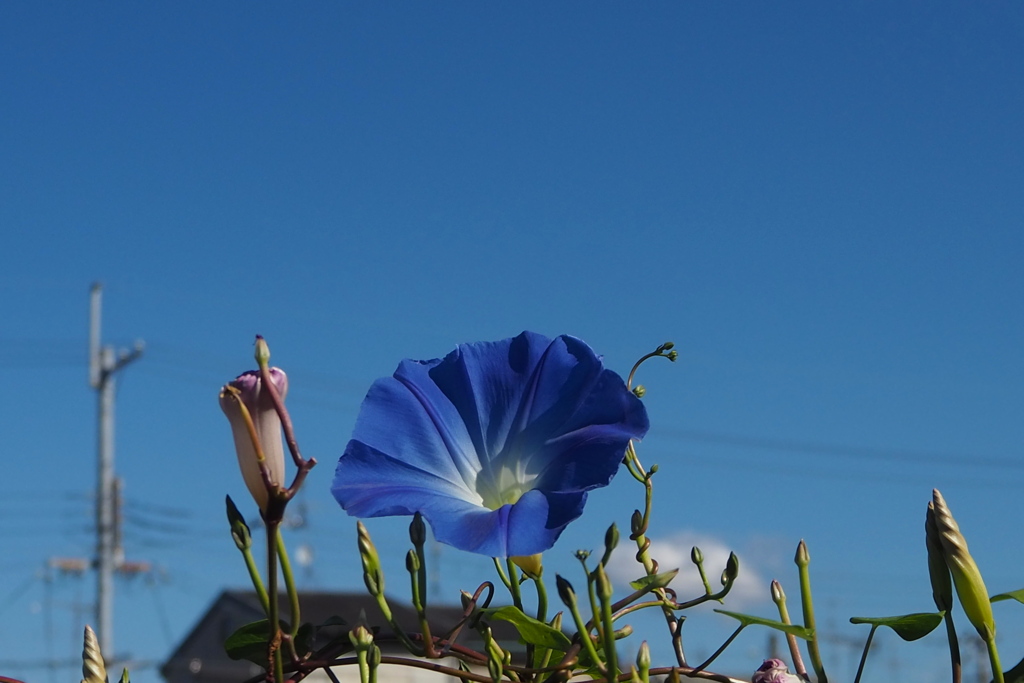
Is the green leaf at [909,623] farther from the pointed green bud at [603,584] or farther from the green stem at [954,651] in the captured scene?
the pointed green bud at [603,584]

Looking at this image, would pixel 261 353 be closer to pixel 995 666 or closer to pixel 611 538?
pixel 611 538

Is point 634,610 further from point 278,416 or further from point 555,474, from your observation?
point 278,416

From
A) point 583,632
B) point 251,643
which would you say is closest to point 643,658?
point 583,632

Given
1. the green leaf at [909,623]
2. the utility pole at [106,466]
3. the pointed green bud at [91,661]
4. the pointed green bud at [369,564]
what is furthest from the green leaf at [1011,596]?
the utility pole at [106,466]

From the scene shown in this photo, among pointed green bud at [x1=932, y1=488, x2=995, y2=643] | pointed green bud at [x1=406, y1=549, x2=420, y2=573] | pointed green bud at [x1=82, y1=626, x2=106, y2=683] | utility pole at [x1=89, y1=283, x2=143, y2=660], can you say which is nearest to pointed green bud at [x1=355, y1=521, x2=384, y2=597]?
pointed green bud at [x1=406, y1=549, x2=420, y2=573]

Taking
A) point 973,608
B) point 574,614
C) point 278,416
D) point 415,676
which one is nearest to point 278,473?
point 278,416

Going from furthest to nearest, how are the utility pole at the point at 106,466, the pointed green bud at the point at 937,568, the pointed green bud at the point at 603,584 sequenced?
the utility pole at the point at 106,466 < the pointed green bud at the point at 937,568 < the pointed green bud at the point at 603,584
